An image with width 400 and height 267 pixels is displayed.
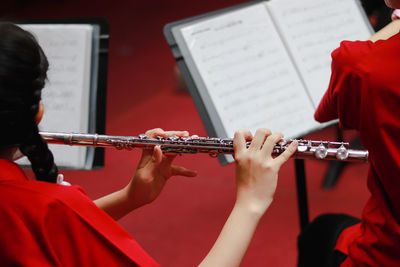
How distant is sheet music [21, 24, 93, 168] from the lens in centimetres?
120

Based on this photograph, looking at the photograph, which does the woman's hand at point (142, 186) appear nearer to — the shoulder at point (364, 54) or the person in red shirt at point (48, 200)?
the person in red shirt at point (48, 200)

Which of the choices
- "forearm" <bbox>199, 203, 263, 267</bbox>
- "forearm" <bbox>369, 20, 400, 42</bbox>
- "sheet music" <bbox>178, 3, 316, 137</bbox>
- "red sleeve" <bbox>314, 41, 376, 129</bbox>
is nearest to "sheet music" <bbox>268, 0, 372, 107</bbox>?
"sheet music" <bbox>178, 3, 316, 137</bbox>

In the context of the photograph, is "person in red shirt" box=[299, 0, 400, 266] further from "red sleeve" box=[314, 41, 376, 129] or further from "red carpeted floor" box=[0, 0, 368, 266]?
"red carpeted floor" box=[0, 0, 368, 266]

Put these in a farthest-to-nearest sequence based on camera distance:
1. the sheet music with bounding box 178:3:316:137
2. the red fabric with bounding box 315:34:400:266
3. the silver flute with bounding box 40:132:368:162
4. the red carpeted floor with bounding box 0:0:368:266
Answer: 1. the red carpeted floor with bounding box 0:0:368:266
2. the sheet music with bounding box 178:3:316:137
3. the silver flute with bounding box 40:132:368:162
4. the red fabric with bounding box 315:34:400:266

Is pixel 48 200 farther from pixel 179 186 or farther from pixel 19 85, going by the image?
pixel 179 186

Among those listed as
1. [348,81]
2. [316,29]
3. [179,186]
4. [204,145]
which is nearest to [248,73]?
[316,29]

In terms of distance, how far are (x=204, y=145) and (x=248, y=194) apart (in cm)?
18

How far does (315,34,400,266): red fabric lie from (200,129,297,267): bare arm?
14cm

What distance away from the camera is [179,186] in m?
2.03

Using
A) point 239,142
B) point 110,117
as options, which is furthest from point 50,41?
point 110,117

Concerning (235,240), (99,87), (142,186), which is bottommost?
(235,240)

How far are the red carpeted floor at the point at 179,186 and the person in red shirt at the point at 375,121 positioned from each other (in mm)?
810

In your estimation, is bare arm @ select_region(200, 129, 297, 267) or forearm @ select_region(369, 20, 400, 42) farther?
forearm @ select_region(369, 20, 400, 42)

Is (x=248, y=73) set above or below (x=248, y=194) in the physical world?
above
